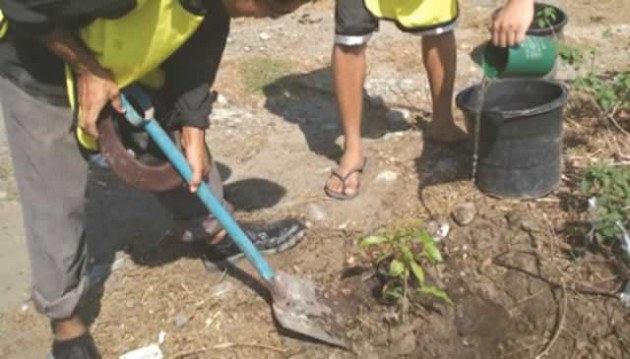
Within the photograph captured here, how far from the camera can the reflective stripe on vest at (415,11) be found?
335cm

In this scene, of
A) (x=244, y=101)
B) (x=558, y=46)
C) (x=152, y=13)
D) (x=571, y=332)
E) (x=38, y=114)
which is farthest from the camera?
(x=244, y=101)

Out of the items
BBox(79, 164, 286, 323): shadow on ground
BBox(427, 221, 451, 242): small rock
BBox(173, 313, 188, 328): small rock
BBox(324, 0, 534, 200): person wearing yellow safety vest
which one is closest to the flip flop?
BBox(324, 0, 534, 200): person wearing yellow safety vest

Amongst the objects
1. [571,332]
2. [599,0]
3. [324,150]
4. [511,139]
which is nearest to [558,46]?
[511,139]

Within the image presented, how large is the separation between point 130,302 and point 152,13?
1361 mm

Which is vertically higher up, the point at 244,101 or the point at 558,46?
the point at 558,46

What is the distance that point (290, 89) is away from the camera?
4.71 m

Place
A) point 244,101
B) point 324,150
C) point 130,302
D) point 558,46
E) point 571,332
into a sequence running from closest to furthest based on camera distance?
1. point 571,332
2. point 130,302
3. point 558,46
4. point 324,150
5. point 244,101

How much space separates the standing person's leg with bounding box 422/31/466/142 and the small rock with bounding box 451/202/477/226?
0.55 metres

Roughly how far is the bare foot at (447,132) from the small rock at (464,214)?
0.54 m

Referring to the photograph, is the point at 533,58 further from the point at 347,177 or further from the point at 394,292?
the point at 394,292

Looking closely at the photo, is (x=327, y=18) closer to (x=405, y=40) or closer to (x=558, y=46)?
(x=405, y=40)

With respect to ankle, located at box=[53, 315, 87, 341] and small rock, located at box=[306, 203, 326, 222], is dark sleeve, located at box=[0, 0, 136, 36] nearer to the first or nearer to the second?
ankle, located at box=[53, 315, 87, 341]

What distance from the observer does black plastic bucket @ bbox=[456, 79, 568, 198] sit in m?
3.15

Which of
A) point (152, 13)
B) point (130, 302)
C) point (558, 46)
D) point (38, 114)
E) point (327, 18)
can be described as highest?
point (152, 13)
